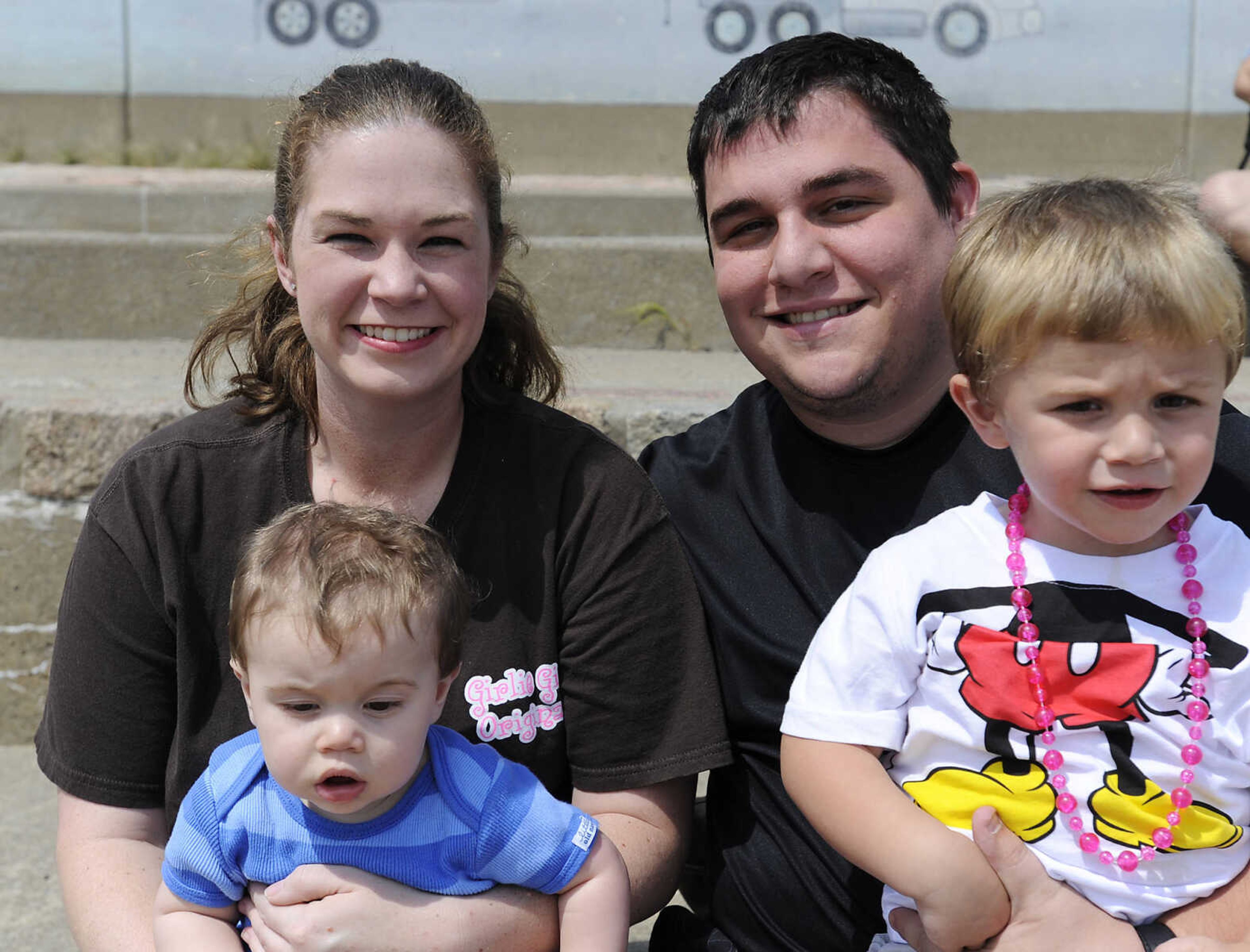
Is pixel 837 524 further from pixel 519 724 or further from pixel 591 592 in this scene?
pixel 519 724

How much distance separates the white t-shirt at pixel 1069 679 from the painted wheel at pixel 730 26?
4779 mm

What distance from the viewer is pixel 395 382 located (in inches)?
78.7

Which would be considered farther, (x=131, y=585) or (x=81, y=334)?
(x=81, y=334)

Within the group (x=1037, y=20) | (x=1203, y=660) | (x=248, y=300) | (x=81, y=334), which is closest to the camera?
(x=1203, y=660)

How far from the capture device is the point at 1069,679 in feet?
5.49

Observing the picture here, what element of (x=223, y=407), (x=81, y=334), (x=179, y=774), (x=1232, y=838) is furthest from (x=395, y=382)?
(x=81, y=334)

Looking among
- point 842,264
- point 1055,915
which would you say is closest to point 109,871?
point 1055,915

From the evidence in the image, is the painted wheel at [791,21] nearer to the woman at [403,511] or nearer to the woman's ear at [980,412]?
the woman at [403,511]

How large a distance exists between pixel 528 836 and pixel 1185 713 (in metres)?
0.83

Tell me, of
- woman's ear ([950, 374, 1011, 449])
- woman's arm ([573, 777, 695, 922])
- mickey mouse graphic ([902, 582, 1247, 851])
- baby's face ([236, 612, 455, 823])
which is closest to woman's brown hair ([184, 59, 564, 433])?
baby's face ([236, 612, 455, 823])

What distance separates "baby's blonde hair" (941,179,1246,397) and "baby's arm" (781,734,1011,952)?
52 centimetres

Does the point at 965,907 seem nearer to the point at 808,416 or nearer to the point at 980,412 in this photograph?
the point at 980,412

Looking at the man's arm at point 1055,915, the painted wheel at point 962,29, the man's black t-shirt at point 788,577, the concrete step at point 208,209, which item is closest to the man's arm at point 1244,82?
the man's black t-shirt at point 788,577

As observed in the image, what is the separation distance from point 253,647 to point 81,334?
10.1 feet
